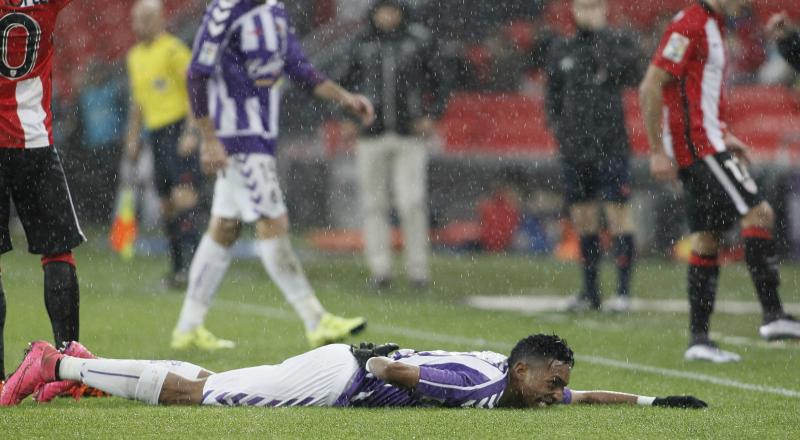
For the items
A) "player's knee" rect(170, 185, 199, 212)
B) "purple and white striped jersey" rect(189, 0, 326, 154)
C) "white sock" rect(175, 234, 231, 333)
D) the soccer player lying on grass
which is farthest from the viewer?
"player's knee" rect(170, 185, 199, 212)

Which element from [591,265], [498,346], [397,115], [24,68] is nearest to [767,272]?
[498,346]

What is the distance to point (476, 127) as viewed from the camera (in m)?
17.6

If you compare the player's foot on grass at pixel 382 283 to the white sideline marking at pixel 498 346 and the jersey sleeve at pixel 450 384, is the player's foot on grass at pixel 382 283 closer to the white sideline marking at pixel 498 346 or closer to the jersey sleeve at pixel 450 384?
the white sideline marking at pixel 498 346

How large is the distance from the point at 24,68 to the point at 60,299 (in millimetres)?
1073

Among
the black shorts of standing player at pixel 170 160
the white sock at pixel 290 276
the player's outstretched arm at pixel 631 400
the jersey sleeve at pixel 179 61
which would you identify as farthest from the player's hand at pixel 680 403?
the jersey sleeve at pixel 179 61

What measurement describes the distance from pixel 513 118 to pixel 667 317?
23.2ft

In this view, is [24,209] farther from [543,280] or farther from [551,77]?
[543,280]

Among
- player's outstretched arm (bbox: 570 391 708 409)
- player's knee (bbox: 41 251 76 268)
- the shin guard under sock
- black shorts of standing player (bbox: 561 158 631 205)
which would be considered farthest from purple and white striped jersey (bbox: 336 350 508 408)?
black shorts of standing player (bbox: 561 158 631 205)

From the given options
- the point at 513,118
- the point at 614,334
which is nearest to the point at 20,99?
the point at 614,334

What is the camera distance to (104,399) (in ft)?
20.4

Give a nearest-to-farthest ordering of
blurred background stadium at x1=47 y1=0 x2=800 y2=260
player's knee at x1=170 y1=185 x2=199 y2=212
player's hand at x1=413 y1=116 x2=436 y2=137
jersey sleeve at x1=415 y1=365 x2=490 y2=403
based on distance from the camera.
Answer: jersey sleeve at x1=415 y1=365 x2=490 y2=403
player's knee at x1=170 y1=185 x2=199 y2=212
player's hand at x1=413 y1=116 x2=436 y2=137
blurred background stadium at x1=47 y1=0 x2=800 y2=260

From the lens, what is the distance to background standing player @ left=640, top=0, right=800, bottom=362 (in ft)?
26.9

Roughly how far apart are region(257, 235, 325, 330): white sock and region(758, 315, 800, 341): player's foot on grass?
283 centimetres

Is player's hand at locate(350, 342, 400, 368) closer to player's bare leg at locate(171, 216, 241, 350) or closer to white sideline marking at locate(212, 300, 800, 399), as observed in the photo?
white sideline marking at locate(212, 300, 800, 399)
